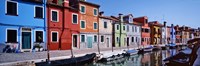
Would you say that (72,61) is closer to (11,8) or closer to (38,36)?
(38,36)

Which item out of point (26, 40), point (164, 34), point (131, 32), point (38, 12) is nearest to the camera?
point (26, 40)

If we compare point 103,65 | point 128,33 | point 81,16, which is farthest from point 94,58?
point 128,33

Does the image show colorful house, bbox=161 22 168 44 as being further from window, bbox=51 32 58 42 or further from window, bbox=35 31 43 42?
window, bbox=35 31 43 42

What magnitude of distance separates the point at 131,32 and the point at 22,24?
30.3 metres

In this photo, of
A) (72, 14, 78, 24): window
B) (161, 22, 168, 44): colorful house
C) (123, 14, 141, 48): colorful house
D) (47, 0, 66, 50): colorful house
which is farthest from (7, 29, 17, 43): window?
(161, 22, 168, 44): colorful house

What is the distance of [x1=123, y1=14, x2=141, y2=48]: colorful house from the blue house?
81.7ft

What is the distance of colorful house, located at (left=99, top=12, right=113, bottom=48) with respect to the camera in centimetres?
3953

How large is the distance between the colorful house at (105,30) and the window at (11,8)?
17424 millimetres

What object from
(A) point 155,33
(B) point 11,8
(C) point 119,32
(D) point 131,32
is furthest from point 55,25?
(A) point 155,33

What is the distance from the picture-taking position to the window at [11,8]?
77.2 ft

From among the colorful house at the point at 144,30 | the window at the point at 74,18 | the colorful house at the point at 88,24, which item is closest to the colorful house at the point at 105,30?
the colorful house at the point at 88,24

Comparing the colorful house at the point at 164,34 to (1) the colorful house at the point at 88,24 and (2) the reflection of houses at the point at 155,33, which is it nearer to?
(2) the reflection of houses at the point at 155,33

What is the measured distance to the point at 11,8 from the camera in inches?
942

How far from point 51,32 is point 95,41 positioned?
10.6 meters
